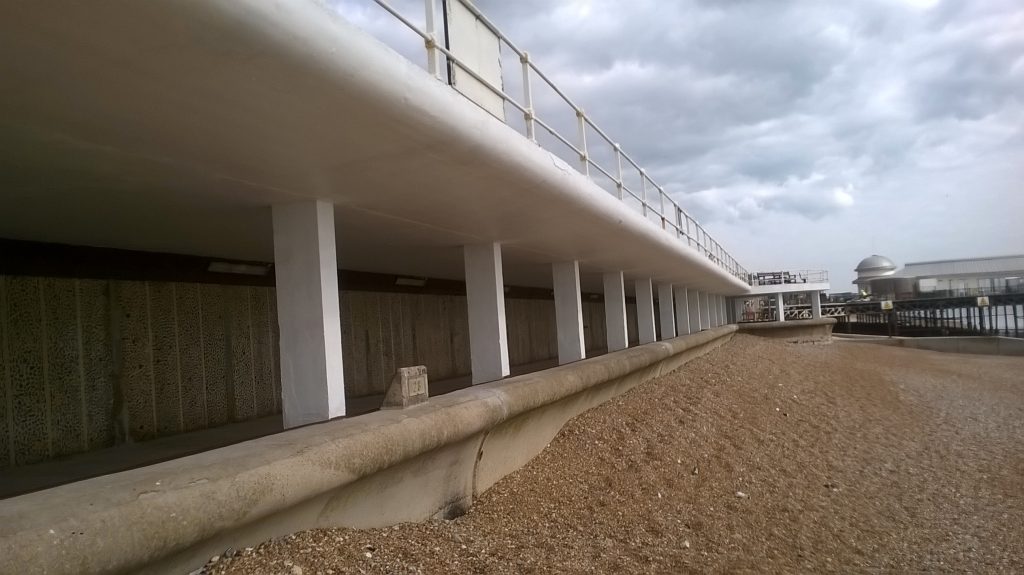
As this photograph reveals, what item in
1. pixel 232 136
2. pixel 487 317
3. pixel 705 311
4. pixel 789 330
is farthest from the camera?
pixel 789 330

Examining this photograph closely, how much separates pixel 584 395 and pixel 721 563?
4033 millimetres

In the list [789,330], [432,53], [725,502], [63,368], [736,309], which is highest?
[432,53]

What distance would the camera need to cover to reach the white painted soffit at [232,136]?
9.38ft

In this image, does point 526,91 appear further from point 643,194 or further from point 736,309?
point 736,309

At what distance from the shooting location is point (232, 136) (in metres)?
4.02

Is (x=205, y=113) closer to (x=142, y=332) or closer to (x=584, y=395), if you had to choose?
(x=142, y=332)

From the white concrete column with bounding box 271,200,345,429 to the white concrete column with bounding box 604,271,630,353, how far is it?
9147 mm

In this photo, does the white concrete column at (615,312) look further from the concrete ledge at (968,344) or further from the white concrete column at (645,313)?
the concrete ledge at (968,344)

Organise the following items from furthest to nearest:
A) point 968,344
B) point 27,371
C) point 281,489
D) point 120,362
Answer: point 968,344 → point 120,362 → point 27,371 → point 281,489

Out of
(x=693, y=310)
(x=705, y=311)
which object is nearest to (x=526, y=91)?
(x=693, y=310)

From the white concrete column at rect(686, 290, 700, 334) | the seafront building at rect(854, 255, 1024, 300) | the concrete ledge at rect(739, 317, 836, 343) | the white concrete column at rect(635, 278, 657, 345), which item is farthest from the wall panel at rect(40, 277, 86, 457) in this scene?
the seafront building at rect(854, 255, 1024, 300)

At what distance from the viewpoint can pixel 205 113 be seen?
3.61m

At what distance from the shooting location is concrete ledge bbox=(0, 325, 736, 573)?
2762 mm

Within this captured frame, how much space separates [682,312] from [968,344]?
83.8ft
